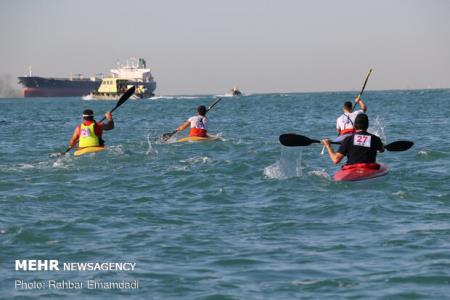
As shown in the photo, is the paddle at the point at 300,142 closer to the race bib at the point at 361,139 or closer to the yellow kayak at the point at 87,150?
the race bib at the point at 361,139

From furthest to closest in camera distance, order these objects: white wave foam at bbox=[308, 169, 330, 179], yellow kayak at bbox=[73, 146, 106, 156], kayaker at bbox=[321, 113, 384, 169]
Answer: yellow kayak at bbox=[73, 146, 106, 156]
white wave foam at bbox=[308, 169, 330, 179]
kayaker at bbox=[321, 113, 384, 169]

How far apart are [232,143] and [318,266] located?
16067mm

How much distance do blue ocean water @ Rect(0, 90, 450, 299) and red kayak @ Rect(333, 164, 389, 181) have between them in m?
0.15

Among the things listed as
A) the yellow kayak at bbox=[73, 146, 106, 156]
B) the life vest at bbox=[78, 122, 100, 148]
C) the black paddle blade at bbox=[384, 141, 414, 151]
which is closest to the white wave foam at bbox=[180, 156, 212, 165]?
the yellow kayak at bbox=[73, 146, 106, 156]

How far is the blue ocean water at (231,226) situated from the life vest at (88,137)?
0.37 m

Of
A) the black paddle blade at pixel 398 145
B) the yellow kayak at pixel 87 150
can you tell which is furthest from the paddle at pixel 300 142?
the yellow kayak at pixel 87 150

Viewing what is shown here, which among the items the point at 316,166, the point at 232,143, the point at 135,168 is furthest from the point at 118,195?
the point at 232,143

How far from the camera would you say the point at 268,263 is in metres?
9.54

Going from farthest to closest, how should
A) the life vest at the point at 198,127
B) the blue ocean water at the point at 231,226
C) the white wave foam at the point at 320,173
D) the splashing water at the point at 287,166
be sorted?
the life vest at the point at 198,127 < the splashing water at the point at 287,166 < the white wave foam at the point at 320,173 < the blue ocean water at the point at 231,226

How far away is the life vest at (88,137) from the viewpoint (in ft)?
67.3

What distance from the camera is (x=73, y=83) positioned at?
167 meters

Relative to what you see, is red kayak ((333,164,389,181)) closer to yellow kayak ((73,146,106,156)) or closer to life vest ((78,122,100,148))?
yellow kayak ((73,146,106,156))

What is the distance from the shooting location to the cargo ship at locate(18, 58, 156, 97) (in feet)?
518

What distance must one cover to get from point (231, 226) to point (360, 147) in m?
4.25
